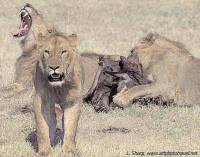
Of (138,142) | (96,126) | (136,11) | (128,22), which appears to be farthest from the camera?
(136,11)

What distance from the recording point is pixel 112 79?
844cm

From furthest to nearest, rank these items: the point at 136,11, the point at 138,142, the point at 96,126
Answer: the point at 136,11, the point at 96,126, the point at 138,142

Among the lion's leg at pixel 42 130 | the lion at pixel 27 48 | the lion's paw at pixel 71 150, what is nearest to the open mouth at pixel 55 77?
the lion's leg at pixel 42 130

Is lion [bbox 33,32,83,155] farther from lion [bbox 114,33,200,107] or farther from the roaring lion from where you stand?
the roaring lion

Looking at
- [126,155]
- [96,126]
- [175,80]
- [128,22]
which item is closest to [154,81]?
[175,80]

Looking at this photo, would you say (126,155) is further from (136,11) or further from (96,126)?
(136,11)

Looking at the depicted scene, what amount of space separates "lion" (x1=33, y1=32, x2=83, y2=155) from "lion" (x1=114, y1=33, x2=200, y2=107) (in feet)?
8.57

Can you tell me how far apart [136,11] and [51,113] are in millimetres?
13169

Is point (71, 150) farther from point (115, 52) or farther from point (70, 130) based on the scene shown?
point (115, 52)

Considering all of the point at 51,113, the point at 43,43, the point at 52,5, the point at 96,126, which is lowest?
the point at 52,5

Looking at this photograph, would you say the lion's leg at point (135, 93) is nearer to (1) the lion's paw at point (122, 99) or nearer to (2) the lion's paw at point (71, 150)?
(1) the lion's paw at point (122, 99)

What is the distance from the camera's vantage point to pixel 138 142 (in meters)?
6.31

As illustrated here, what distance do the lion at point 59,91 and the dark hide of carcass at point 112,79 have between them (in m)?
2.53

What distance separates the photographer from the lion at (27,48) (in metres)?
8.52
